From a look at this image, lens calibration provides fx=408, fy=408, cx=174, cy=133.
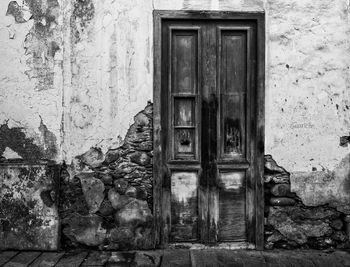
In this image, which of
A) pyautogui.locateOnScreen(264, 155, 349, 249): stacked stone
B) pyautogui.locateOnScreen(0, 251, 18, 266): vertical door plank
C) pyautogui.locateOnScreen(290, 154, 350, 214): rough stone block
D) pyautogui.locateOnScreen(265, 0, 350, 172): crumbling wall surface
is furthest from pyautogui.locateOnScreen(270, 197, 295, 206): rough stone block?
pyautogui.locateOnScreen(0, 251, 18, 266): vertical door plank

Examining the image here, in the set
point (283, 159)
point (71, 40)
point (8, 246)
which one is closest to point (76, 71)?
point (71, 40)

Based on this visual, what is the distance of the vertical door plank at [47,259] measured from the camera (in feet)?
12.0

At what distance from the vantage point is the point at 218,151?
4.12 meters

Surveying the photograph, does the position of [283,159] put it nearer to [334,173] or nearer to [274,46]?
[334,173]

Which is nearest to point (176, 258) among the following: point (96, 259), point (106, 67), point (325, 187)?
point (96, 259)

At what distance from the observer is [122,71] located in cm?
407

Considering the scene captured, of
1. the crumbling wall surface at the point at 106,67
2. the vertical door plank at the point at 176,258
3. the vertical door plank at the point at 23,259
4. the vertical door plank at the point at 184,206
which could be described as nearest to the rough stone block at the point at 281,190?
the vertical door plank at the point at 184,206

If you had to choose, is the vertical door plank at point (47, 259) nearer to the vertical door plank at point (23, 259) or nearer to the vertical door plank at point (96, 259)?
the vertical door plank at point (23, 259)

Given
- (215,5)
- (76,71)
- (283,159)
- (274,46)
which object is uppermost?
(215,5)

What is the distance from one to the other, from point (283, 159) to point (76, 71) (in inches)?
88.5

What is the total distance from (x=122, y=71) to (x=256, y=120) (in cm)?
143

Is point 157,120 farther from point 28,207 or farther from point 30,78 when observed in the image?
point 28,207

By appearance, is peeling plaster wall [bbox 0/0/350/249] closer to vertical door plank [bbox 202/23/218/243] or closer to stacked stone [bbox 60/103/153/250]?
stacked stone [bbox 60/103/153/250]

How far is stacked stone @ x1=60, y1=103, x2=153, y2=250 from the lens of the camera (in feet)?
13.2
